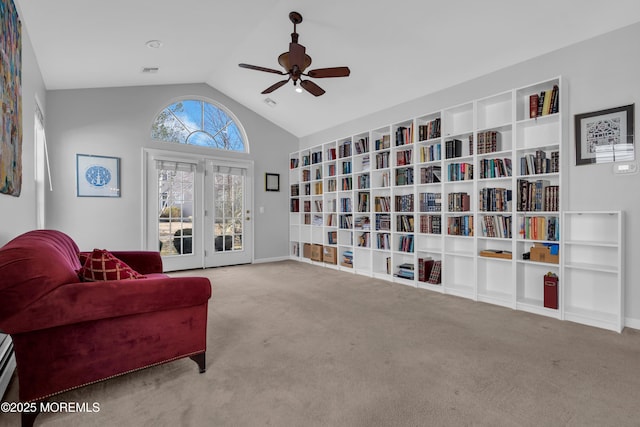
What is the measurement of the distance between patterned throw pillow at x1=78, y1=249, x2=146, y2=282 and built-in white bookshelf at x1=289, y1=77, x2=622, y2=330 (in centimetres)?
344

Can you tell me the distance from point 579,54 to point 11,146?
15.8ft

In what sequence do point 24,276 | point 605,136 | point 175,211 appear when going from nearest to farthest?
point 24,276 < point 605,136 < point 175,211

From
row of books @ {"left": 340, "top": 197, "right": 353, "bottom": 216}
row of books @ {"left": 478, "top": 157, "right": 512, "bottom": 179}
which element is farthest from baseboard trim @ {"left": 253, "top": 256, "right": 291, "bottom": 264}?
row of books @ {"left": 478, "top": 157, "right": 512, "bottom": 179}

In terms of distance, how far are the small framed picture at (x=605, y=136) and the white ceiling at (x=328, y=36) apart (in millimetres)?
771

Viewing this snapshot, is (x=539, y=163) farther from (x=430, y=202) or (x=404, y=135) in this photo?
(x=404, y=135)

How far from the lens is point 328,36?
3791 mm

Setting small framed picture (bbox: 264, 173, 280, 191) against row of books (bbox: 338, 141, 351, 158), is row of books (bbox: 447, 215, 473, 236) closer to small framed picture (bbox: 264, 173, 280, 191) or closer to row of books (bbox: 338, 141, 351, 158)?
row of books (bbox: 338, 141, 351, 158)

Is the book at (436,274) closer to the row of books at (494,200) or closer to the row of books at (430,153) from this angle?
the row of books at (494,200)

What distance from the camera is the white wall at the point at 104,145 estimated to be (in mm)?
4305

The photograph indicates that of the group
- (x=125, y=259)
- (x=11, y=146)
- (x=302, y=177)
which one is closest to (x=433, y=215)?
(x=302, y=177)

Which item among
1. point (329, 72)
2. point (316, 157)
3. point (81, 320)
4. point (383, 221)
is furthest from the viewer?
point (316, 157)

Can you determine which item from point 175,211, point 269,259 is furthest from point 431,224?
point 175,211

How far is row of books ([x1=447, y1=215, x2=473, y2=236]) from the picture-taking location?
150 inches

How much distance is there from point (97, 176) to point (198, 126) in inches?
70.7
